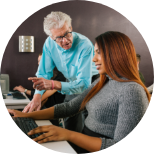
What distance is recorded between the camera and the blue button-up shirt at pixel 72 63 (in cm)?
84

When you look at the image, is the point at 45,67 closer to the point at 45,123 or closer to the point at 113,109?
the point at 45,123

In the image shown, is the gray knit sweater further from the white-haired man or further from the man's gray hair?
the man's gray hair

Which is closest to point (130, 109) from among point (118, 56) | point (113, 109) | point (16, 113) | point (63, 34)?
point (113, 109)

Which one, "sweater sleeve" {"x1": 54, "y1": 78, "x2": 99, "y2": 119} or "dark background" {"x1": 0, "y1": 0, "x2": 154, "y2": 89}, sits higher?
"dark background" {"x1": 0, "y1": 0, "x2": 154, "y2": 89}

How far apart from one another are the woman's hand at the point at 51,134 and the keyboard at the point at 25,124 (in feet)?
0.06

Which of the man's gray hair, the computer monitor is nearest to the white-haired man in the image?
the man's gray hair

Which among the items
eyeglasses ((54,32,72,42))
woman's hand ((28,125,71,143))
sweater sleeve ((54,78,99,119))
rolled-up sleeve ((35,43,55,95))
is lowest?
woman's hand ((28,125,71,143))

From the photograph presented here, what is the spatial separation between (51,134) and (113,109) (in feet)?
1.01

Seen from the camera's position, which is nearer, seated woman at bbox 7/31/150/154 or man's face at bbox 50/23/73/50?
seated woman at bbox 7/31/150/154

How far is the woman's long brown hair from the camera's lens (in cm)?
76

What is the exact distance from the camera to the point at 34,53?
842 mm

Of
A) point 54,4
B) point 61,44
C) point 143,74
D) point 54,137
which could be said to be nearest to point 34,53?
point 61,44

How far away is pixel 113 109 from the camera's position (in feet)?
2.47

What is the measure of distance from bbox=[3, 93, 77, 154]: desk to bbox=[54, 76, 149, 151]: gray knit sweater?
11 cm
